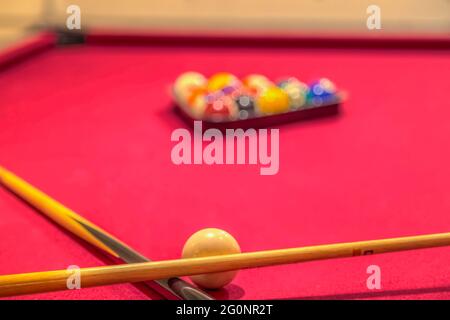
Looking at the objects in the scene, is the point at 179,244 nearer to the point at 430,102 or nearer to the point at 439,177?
the point at 439,177

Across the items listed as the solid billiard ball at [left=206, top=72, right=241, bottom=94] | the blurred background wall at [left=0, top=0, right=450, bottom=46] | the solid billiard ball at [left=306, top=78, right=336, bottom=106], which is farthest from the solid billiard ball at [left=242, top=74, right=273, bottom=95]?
the blurred background wall at [left=0, top=0, right=450, bottom=46]

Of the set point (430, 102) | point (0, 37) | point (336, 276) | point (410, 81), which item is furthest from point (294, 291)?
point (0, 37)

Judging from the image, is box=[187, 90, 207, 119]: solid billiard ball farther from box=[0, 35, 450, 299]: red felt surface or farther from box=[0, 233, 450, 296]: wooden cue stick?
box=[0, 233, 450, 296]: wooden cue stick

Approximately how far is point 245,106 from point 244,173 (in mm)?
364

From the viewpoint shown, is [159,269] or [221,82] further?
[221,82]

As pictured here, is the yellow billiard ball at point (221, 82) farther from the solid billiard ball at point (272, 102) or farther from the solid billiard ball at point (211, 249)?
the solid billiard ball at point (211, 249)

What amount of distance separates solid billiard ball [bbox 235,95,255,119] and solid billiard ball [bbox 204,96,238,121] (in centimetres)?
2

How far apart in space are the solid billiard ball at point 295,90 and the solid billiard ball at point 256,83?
51 mm

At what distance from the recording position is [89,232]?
1382 mm

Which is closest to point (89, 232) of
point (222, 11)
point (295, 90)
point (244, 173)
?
point (244, 173)

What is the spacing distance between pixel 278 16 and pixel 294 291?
11.3 feet

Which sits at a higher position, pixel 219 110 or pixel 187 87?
pixel 187 87

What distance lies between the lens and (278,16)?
4.47 meters

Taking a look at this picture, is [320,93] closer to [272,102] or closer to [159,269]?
[272,102]
